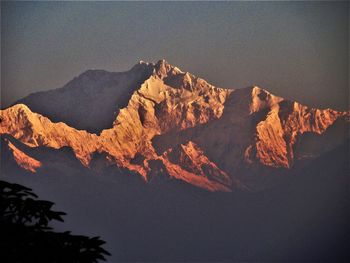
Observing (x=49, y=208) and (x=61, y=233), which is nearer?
(x=61, y=233)

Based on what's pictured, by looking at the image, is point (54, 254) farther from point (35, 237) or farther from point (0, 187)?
point (0, 187)

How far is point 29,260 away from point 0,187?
Answer: 2.51 m

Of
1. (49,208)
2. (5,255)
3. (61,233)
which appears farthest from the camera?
(49,208)

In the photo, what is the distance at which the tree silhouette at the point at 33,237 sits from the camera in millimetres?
19344

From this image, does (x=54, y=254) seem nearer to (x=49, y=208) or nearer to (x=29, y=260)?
(x=29, y=260)

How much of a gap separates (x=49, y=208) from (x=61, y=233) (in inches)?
55.4

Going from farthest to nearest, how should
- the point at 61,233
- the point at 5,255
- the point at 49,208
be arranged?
1. the point at 49,208
2. the point at 61,233
3. the point at 5,255

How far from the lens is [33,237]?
798 inches

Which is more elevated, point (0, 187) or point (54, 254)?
point (0, 187)

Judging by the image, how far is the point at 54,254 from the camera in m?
19.5

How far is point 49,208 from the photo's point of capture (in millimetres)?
21562

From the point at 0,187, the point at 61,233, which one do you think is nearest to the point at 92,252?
the point at 61,233

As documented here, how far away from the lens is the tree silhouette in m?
19.3

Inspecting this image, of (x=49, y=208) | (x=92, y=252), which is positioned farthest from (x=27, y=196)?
(x=92, y=252)
